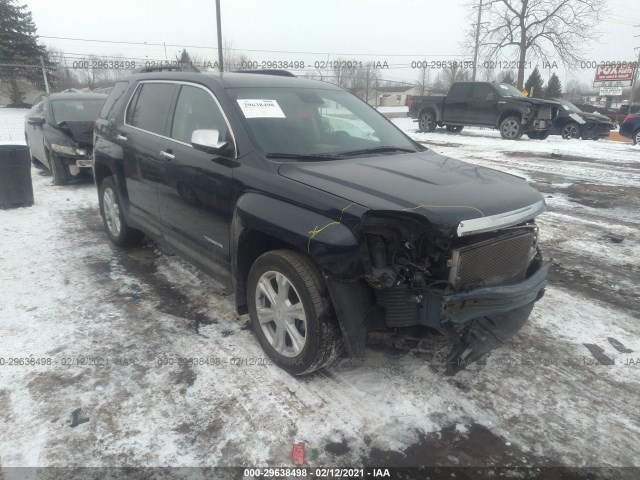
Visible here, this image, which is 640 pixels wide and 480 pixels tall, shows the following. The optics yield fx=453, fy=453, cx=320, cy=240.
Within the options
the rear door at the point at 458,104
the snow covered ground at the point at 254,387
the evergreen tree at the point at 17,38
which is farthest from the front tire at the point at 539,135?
the evergreen tree at the point at 17,38

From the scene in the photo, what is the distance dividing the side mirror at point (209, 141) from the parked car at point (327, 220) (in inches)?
0.4

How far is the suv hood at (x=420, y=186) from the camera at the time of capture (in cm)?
249

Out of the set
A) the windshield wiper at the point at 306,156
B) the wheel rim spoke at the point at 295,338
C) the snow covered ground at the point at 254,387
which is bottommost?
the snow covered ground at the point at 254,387

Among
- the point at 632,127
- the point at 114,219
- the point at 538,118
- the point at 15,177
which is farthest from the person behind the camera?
the point at 632,127

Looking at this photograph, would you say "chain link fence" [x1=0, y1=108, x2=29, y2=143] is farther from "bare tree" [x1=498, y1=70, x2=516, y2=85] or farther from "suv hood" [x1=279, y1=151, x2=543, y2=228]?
"bare tree" [x1=498, y1=70, x2=516, y2=85]

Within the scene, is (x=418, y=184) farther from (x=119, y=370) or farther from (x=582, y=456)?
(x=119, y=370)

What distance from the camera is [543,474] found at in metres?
2.33

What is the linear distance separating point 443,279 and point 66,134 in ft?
26.2

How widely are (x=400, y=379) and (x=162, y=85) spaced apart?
3.35m

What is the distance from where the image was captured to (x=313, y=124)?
3646 mm

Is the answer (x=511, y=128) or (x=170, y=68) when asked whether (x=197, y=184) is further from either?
(x=511, y=128)

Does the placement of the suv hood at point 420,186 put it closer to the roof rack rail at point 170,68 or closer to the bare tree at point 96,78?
the roof rack rail at point 170,68

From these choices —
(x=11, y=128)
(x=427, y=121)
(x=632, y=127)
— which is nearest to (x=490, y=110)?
(x=427, y=121)

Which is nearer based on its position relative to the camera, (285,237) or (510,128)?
(285,237)
